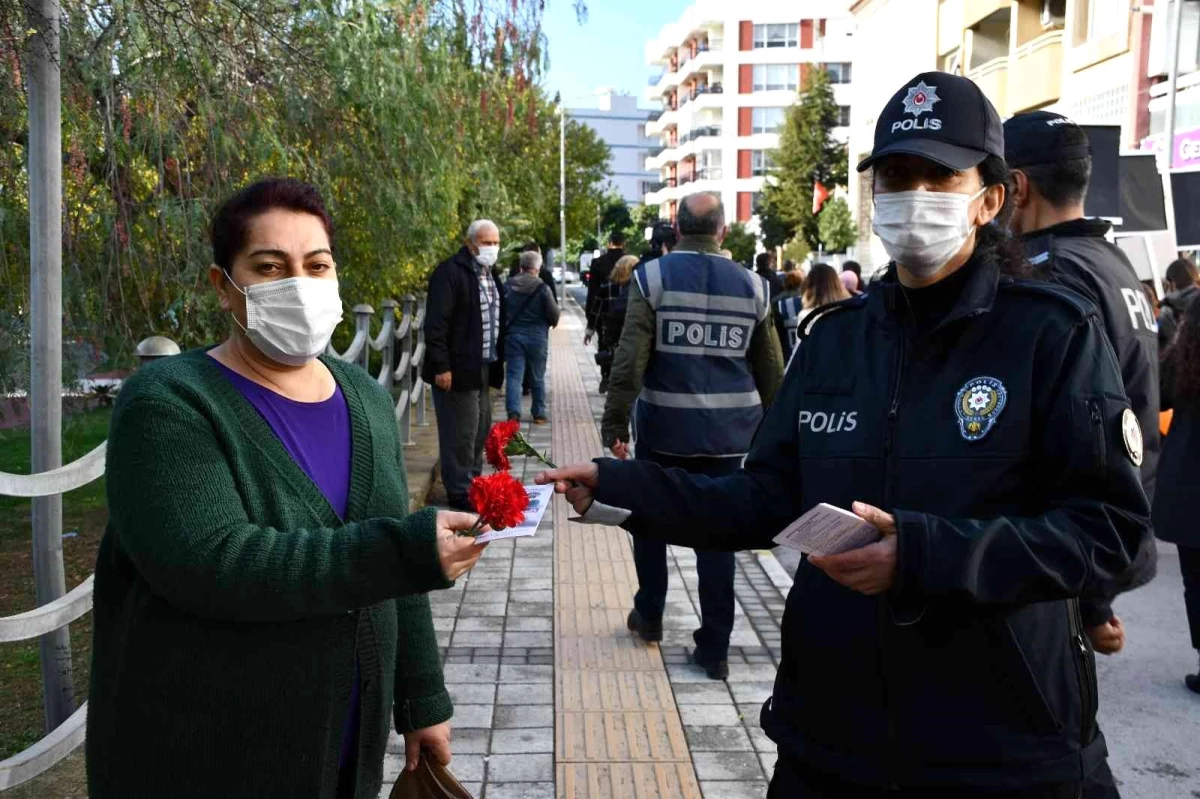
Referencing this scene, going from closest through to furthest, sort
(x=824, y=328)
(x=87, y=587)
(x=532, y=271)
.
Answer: (x=824, y=328), (x=87, y=587), (x=532, y=271)

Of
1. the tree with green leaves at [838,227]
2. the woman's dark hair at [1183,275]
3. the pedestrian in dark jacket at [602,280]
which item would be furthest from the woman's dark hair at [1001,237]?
the tree with green leaves at [838,227]

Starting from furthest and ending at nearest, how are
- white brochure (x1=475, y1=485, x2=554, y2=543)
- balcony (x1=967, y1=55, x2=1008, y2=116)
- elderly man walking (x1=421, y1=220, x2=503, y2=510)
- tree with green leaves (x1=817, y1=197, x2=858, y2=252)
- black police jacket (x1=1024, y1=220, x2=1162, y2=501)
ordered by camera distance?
tree with green leaves (x1=817, y1=197, x2=858, y2=252) < balcony (x1=967, y1=55, x2=1008, y2=116) < elderly man walking (x1=421, y1=220, x2=503, y2=510) < black police jacket (x1=1024, y1=220, x2=1162, y2=501) < white brochure (x1=475, y1=485, x2=554, y2=543)

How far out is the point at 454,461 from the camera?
27.9 ft

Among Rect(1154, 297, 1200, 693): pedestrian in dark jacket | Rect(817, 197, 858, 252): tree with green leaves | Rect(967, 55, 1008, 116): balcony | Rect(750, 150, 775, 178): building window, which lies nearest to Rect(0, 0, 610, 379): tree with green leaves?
Rect(1154, 297, 1200, 693): pedestrian in dark jacket

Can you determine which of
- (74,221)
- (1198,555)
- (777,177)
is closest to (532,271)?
(74,221)

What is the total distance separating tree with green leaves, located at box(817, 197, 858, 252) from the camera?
5169cm

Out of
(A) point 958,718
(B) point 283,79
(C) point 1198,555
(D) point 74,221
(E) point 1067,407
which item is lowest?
(C) point 1198,555

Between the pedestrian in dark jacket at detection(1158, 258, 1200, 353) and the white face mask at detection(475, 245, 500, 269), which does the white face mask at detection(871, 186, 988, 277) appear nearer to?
the white face mask at detection(475, 245, 500, 269)

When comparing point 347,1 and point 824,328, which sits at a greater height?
point 347,1

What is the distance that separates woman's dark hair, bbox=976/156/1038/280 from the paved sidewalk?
4.37 ft

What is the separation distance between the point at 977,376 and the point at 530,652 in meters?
3.94

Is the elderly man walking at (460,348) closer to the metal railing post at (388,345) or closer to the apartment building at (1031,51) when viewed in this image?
the metal railing post at (388,345)

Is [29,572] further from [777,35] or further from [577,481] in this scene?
[777,35]

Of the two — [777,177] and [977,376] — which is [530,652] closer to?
[977,376]
